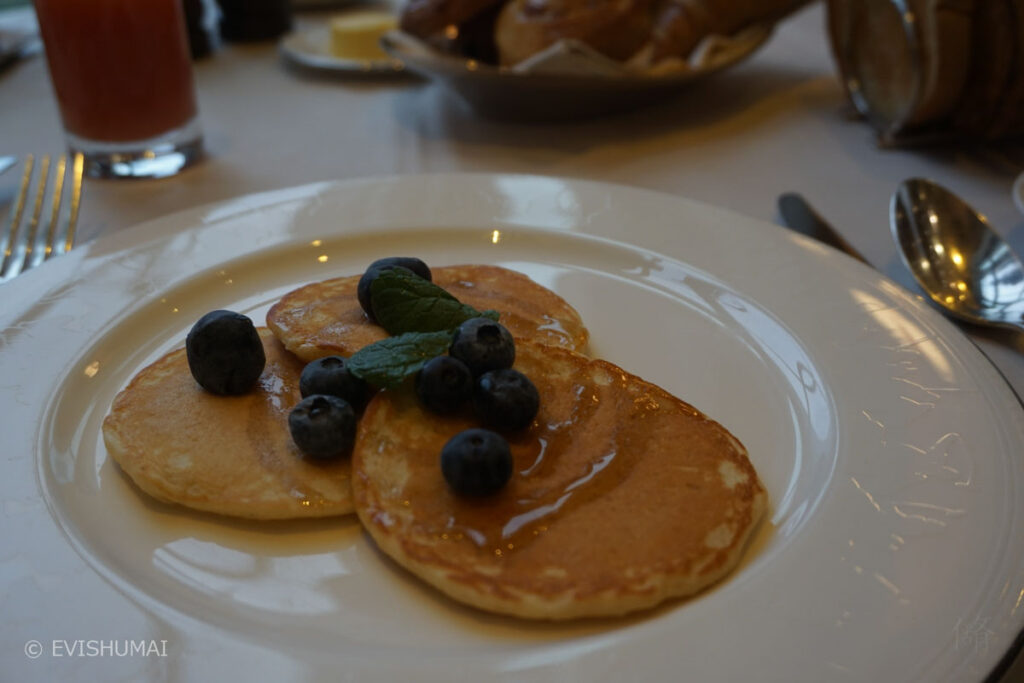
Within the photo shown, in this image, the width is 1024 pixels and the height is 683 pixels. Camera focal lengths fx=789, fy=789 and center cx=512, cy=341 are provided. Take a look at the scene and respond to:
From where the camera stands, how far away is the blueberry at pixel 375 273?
3.86 feet

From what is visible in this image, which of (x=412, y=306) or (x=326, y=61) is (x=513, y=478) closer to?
(x=412, y=306)

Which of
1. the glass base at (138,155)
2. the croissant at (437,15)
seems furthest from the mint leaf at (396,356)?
the croissant at (437,15)

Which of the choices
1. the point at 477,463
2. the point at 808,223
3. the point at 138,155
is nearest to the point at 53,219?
the point at 138,155

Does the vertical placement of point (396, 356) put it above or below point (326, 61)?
above

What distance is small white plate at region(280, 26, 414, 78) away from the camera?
2488mm

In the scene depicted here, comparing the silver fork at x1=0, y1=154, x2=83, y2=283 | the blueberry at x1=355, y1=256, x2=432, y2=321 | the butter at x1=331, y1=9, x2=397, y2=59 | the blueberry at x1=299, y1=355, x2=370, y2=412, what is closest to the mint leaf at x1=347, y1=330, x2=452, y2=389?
the blueberry at x1=299, y1=355, x2=370, y2=412

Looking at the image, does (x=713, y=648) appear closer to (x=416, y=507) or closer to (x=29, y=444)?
(x=416, y=507)

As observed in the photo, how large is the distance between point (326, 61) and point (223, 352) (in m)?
1.75

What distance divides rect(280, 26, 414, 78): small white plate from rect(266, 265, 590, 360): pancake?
4.29ft

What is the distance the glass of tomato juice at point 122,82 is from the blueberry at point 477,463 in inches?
54.0

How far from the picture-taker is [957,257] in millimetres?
1401

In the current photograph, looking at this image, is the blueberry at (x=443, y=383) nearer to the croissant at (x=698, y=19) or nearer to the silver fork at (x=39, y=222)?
the silver fork at (x=39, y=222)

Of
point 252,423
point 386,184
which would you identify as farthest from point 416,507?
point 386,184

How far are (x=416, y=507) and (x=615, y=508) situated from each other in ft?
0.74
